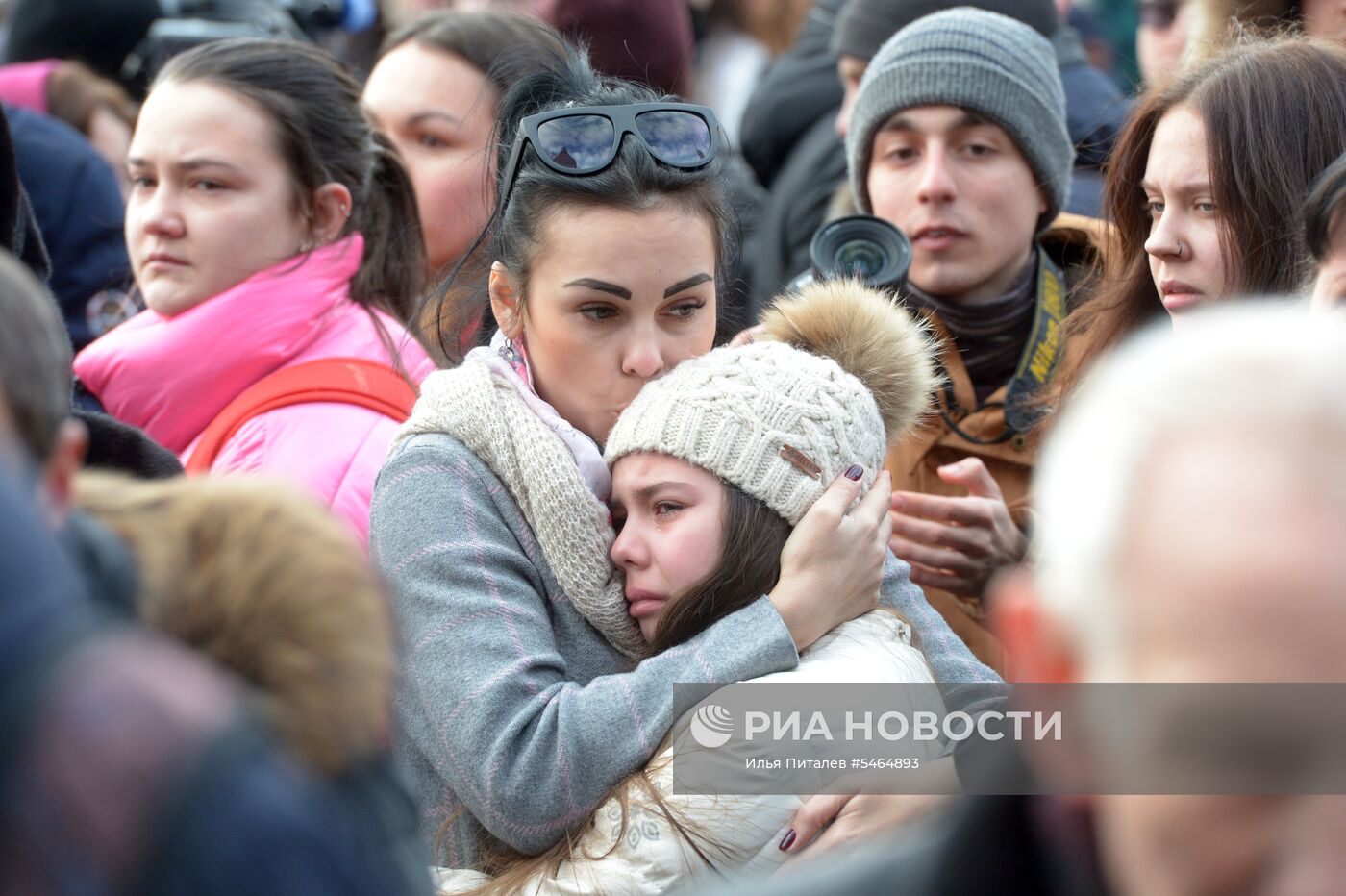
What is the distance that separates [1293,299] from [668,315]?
0.94 meters

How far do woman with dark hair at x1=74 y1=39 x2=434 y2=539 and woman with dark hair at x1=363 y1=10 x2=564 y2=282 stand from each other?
12.3 inches

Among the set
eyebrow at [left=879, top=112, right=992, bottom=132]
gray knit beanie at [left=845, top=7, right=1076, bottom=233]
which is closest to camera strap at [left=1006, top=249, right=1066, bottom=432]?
gray knit beanie at [left=845, top=7, right=1076, bottom=233]

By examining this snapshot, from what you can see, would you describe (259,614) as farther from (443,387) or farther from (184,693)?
(443,387)

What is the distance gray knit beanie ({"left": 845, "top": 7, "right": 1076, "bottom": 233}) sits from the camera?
3.21 metres

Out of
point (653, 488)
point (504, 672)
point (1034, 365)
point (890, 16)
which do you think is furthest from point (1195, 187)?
point (890, 16)

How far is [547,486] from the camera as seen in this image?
84.4 inches

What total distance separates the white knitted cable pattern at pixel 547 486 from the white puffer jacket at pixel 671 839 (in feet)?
0.85

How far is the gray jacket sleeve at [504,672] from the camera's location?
1.96 metres

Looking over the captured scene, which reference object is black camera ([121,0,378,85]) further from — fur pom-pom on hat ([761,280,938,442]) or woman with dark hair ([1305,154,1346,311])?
woman with dark hair ([1305,154,1346,311])

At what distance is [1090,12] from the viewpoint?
749cm

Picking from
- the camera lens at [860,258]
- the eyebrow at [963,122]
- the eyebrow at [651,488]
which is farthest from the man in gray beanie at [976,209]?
the eyebrow at [651,488]

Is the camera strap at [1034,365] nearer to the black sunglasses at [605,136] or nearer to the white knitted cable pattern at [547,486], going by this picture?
the black sunglasses at [605,136]

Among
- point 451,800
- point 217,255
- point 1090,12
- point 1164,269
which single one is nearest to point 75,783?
point 451,800

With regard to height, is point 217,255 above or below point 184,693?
below
